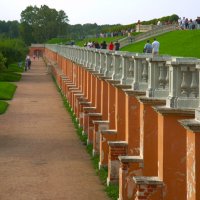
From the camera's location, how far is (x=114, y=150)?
15.0m

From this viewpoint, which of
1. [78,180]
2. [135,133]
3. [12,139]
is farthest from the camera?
[12,139]

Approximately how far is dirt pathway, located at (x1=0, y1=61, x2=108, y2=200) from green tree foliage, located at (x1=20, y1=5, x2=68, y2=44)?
134824mm

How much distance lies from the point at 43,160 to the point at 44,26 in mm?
151391

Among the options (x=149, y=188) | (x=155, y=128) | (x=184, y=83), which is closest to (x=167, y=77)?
(x=155, y=128)

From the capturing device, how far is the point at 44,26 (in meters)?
169

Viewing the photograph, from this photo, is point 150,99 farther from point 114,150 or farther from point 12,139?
point 12,139

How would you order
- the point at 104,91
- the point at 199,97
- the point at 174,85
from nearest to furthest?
the point at 199,97
the point at 174,85
the point at 104,91

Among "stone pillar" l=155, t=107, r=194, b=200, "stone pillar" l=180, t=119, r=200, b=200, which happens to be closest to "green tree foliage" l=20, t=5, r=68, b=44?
"stone pillar" l=155, t=107, r=194, b=200

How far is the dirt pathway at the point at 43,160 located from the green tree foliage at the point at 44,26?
135 m

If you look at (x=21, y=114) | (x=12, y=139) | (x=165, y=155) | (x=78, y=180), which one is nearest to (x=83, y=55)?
(x=21, y=114)

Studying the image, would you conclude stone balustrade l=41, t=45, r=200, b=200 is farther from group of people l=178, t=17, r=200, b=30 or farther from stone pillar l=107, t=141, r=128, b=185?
group of people l=178, t=17, r=200, b=30

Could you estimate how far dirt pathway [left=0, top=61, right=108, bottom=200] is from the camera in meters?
15.0

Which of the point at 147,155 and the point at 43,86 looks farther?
the point at 43,86

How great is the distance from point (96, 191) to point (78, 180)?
127 cm
